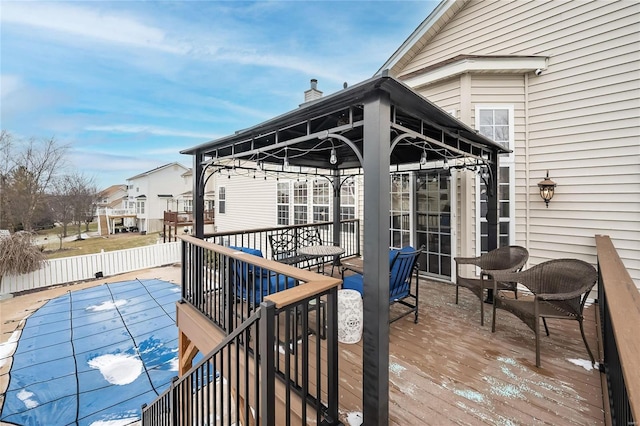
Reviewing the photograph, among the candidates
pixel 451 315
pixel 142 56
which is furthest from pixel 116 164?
pixel 451 315

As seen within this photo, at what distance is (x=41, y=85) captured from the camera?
51.5 feet

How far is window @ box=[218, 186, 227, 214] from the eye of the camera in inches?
516

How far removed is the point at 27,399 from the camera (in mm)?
5215

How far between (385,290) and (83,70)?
725 inches

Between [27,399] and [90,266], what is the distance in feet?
24.5

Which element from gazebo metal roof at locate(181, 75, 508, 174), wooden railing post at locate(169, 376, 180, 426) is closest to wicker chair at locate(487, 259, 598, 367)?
gazebo metal roof at locate(181, 75, 508, 174)

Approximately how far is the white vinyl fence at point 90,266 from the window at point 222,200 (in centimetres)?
286

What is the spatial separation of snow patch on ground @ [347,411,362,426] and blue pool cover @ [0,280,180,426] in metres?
5.35

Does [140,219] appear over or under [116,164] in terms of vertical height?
under

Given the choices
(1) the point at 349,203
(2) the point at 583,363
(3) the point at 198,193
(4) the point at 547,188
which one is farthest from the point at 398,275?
(1) the point at 349,203

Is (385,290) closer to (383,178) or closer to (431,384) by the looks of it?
(383,178)

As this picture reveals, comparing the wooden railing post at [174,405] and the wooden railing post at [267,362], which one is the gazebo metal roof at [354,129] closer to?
the wooden railing post at [267,362]

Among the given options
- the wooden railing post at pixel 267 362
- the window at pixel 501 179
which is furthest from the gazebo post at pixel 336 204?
the wooden railing post at pixel 267 362

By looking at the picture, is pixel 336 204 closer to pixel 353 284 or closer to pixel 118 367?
pixel 353 284
